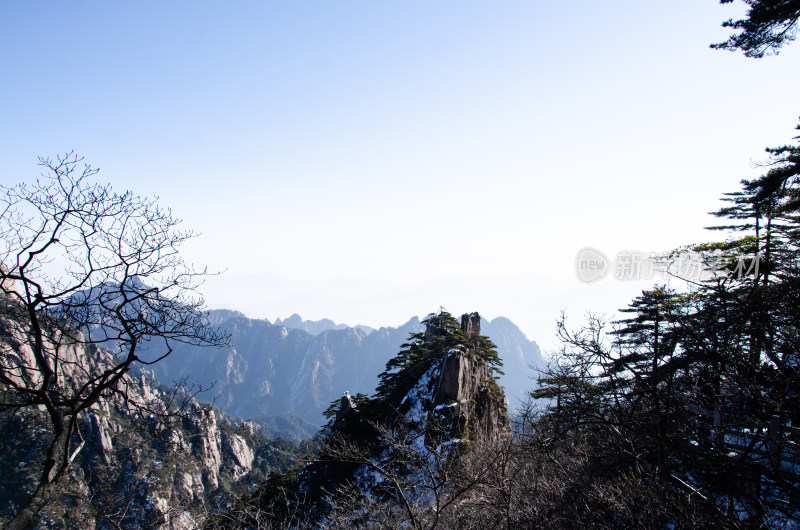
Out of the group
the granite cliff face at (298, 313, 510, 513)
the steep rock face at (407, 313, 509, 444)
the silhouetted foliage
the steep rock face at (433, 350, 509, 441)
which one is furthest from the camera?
the steep rock face at (433, 350, 509, 441)

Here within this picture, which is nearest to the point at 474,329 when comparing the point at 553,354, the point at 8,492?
the point at 553,354

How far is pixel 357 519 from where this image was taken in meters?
14.4

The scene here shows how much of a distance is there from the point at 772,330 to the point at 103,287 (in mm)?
12768

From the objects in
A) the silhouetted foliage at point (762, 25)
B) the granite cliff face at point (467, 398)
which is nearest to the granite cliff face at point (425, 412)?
the granite cliff face at point (467, 398)

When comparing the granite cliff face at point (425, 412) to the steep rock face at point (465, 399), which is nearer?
the granite cliff face at point (425, 412)

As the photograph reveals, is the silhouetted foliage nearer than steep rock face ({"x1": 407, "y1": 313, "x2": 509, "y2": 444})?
Yes

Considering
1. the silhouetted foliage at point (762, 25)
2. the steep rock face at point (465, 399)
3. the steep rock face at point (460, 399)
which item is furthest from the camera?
the steep rock face at point (465, 399)

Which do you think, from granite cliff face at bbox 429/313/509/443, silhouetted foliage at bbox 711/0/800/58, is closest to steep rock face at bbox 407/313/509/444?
granite cliff face at bbox 429/313/509/443

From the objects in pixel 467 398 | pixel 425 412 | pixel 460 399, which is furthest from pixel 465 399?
pixel 425 412

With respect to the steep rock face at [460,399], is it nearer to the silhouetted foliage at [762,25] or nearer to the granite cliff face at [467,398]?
the granite cliff face at [467,398]

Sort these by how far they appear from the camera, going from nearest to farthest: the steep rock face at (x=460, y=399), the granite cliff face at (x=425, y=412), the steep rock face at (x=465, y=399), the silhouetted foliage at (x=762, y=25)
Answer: the silhouetted foliage at (x=762, y=25) → the granite cliff face at (x=425, y=412) → the steep rock face at (x=460, y=399) → the steep rock face at (x=465, y=399)

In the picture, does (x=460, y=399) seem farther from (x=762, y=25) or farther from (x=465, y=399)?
(x=762, y=25)

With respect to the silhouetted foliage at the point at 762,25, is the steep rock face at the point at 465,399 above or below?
below

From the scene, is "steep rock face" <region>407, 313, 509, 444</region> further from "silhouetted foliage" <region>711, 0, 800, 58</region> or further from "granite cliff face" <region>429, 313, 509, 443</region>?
"silhouetted foliage" <region>711, 0, 800, 58</region>
